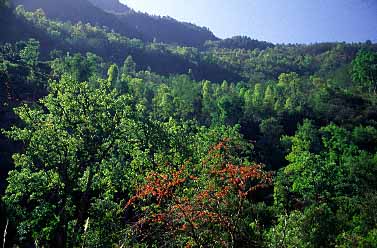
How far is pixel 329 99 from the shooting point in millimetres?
85125

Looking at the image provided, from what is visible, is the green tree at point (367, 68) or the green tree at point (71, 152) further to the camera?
the green tree at point (367, 68)

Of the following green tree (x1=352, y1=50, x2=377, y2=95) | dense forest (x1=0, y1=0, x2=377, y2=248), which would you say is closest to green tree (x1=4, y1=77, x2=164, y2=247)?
dense forest (x1=0, y1=0, x2=377, y2=248)

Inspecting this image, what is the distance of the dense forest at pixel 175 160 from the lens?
13773 mm

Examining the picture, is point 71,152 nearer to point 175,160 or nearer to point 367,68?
point 175,160

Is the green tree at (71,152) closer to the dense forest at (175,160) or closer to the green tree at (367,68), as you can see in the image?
the dense forest at (175,160)

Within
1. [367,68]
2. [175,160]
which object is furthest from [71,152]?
[367,68]

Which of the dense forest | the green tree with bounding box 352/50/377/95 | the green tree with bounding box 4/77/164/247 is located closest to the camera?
the dense forest

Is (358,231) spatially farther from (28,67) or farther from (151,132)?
(28,67)

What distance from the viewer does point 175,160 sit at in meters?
26.2

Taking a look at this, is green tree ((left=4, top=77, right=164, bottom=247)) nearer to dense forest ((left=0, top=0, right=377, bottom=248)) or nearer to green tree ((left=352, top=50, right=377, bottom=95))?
dense forest ((left=0, top=0, right=377, bottom=248))

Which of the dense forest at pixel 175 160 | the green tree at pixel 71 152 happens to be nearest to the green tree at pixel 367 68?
the dense forest at pixel 175 160

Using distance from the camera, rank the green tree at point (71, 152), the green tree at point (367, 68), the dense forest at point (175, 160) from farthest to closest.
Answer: the green tree at point (367, 68) → the green tree at point (71, 152) → the dense forest at point (175, 160)

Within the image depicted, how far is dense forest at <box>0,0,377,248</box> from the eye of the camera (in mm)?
13773

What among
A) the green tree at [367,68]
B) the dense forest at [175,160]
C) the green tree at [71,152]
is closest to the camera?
the dense forest at [175,160]
